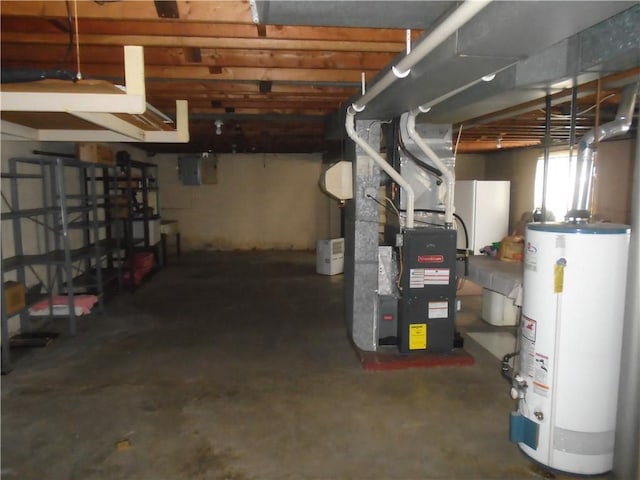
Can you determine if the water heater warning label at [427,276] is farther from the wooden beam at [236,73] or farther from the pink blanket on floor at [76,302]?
the pink blanket on floor at [76,302]

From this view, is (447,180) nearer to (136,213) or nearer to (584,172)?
(584,172)

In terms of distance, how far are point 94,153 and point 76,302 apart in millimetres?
1626

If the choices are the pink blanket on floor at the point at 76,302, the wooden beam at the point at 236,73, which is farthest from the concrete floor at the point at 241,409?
the wooden beam at the point at 236,73

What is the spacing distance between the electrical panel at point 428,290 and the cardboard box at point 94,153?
3.57m

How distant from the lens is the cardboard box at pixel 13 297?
3.27 m

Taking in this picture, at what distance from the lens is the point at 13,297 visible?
3.36 metres

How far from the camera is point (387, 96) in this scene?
236 centimetres

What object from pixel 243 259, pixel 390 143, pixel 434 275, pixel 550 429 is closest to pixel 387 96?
pixel 390 143

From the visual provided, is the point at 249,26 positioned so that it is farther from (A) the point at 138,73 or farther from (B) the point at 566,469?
(B) the point at 566,469

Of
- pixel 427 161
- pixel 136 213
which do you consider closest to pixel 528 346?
pixel 427 161

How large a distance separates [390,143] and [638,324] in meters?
2.14

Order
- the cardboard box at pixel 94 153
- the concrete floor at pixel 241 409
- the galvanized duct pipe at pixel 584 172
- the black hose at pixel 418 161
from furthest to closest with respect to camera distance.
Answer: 1. the cardboard box at pixel 94 153
2. the black hose at pixel 418 161
3. the concrete floor at pixel 241 409
4. the galvanized duct pipe at pixel 584 172

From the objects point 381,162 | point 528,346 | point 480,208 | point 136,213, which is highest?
point 381,162

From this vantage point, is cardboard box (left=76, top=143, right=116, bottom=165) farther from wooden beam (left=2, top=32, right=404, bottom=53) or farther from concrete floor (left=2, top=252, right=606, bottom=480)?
wooden beam (left=2, top=32, right=404, bottom=53)
